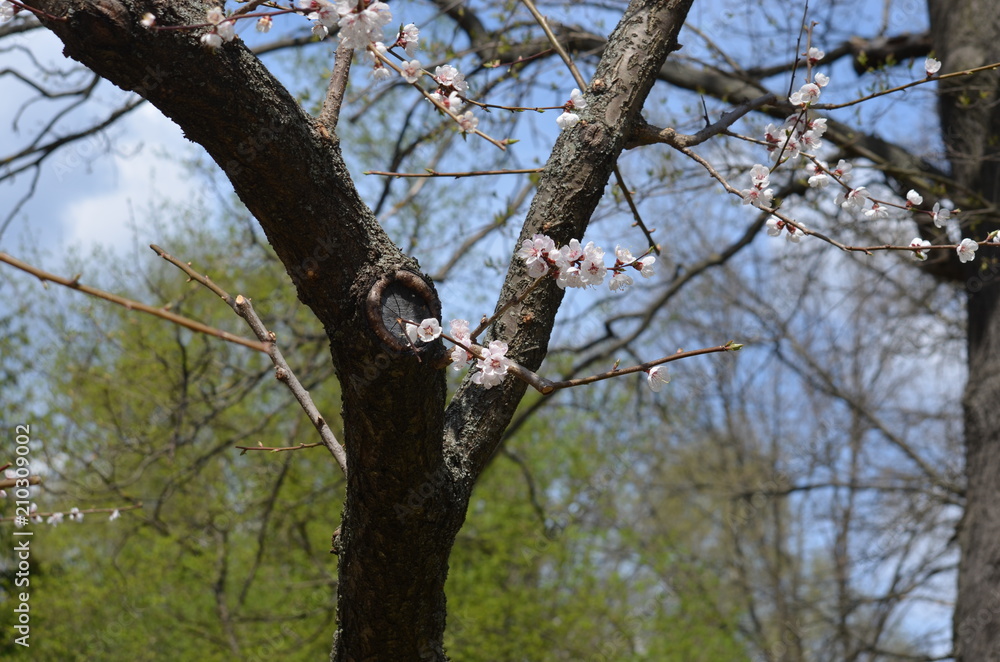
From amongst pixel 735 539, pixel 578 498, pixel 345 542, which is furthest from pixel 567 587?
pixel 345 542

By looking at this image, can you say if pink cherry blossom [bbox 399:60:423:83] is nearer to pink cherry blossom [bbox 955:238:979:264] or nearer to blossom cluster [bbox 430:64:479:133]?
blossom cluster [bbox 430:64:479:133]

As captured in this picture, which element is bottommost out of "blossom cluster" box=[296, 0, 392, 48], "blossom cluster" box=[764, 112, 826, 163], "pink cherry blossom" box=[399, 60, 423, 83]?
"blossom cluster" box=[296, 0, 392, 48]

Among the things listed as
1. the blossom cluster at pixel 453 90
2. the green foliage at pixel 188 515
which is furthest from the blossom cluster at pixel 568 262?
the green foliage at pixel 188 515

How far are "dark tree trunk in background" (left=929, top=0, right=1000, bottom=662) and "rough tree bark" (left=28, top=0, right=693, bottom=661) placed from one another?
2562mm

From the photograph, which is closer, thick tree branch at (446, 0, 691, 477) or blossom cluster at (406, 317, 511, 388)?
blossom cluster at (406, 317, 511, 388)

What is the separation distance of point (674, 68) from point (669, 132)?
2.49 metres

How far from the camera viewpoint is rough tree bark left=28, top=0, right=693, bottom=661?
1258 millimetres

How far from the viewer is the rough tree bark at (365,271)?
1258mm

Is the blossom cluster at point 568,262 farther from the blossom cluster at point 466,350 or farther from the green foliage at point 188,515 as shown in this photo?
the green foliage at point 188,515

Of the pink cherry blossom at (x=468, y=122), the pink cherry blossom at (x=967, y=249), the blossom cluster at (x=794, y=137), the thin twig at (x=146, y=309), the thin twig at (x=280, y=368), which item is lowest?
the thin twig at (x=146, y=309)

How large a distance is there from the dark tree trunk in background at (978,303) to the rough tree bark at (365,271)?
2.56 meters

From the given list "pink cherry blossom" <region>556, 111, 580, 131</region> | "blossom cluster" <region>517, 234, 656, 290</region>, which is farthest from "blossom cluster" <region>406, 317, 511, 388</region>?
"pink cherry blossom" <region>556, 111, 580, 131</region>

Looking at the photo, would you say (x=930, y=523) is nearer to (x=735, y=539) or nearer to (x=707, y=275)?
(x=735, y=539)

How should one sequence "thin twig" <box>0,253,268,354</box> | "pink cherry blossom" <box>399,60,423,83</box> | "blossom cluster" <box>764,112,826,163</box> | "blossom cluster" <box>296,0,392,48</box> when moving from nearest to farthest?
1. "thin twig" <box>0,253,268,354</box>
2. "blossom cluster" <box>296,0,392,48</box>
3. "pink cherry blossom" <box>399,60,423,83</box>
4. "blossom cluster" <box>764,112,826,163</box>
